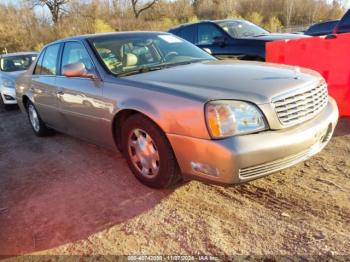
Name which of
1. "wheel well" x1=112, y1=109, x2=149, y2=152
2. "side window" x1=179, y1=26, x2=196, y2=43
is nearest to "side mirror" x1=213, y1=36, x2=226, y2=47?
"side window" x1=179, y1=26, x2=196, y2=43

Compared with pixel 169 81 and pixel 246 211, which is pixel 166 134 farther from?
pixel 246 211

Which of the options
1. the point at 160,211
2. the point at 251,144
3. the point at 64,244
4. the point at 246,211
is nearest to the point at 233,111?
the point at 251,144

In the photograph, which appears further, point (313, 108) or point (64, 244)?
point (313, 108)

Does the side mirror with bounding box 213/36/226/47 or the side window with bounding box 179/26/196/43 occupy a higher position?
the side window with bounding box 179/26/196/43

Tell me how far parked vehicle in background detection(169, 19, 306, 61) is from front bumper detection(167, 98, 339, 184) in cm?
439

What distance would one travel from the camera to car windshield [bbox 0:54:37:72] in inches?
383

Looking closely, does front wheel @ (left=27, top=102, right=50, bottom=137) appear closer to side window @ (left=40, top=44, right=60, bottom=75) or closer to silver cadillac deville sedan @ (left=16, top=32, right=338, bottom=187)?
side window @ (left=40, top=44, right=60, bottom=75)

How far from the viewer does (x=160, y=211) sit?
10.4ft

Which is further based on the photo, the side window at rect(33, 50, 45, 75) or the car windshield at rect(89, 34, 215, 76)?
the side window at rect(33, 50, 45, 75)

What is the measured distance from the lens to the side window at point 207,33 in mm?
8188

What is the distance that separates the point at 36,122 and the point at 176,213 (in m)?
3.66

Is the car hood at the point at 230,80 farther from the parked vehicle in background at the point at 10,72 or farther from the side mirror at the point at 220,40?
the parked vehicle in background at the point at 10,72

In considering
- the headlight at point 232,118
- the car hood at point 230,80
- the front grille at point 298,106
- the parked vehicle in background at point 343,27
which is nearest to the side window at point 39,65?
the car hood at point 230,80

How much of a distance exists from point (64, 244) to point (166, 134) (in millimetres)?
1191
